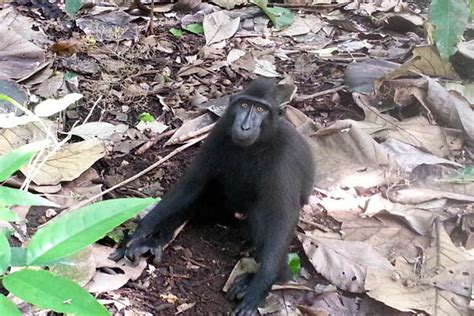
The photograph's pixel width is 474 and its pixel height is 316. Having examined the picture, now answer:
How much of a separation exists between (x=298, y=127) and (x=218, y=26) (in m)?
1.91

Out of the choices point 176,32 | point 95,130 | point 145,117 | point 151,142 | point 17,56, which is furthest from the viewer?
point 176,32

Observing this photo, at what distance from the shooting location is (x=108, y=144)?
567 centimetres

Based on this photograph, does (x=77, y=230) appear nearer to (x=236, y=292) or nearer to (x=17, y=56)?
(x=236, y=292)

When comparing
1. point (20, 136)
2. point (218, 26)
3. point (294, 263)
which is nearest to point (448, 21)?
point (294, 263)

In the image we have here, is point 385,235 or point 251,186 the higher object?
point 251,186

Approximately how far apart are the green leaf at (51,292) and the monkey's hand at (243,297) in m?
2.24

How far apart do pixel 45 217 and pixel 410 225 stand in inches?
94.7

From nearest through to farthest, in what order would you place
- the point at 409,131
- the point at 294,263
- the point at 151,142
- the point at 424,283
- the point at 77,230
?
the point at 77,230
the point at 424,283
the point at 294,263
the point at 151,142
the point at 409,131

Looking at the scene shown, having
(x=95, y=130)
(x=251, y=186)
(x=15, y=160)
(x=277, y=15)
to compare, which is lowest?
(x=277, y=15)

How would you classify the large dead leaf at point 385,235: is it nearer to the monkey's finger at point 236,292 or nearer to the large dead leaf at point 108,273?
the monkey's finger at point 236,292

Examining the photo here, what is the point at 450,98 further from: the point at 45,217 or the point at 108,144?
the point at 45,217

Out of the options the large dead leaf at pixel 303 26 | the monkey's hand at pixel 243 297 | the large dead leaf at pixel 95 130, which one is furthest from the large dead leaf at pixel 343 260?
the large dead leaf at pixel 303 26

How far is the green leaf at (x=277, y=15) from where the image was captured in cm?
762

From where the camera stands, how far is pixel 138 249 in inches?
185
